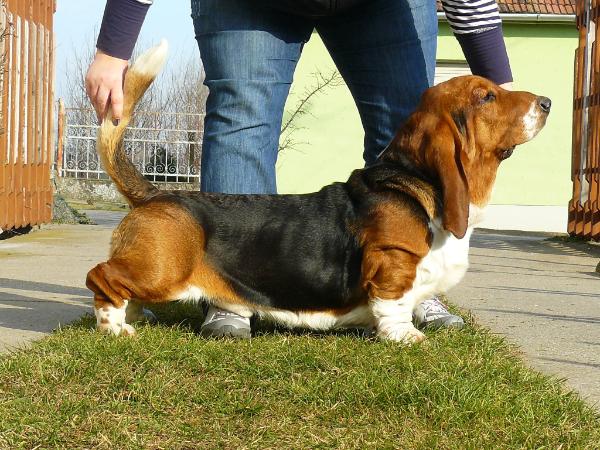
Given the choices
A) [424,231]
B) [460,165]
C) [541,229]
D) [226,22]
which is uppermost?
[226,22]

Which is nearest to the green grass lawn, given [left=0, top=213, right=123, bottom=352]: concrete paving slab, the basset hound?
the basset hound

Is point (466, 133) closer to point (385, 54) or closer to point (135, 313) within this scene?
point (385, 54)

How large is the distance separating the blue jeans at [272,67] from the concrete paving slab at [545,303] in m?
1.23

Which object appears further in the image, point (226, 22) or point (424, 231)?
point (226, 22)

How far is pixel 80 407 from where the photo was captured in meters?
2.92

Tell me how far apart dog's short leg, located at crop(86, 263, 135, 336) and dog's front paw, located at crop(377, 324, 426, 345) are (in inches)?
42.0

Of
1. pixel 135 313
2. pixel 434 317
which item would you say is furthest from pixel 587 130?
pixel 135 313

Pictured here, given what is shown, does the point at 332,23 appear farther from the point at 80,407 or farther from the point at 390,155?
the point at 80,407

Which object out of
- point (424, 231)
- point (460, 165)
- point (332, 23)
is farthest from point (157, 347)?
point (332, 23)

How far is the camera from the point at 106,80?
386 cm

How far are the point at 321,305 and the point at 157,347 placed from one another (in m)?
0.79

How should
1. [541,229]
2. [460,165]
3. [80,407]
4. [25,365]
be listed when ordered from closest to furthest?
[80,407], [25,365], [460,165], [541,229]

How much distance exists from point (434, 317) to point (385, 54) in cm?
128

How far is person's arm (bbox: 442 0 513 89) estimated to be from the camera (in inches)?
168
